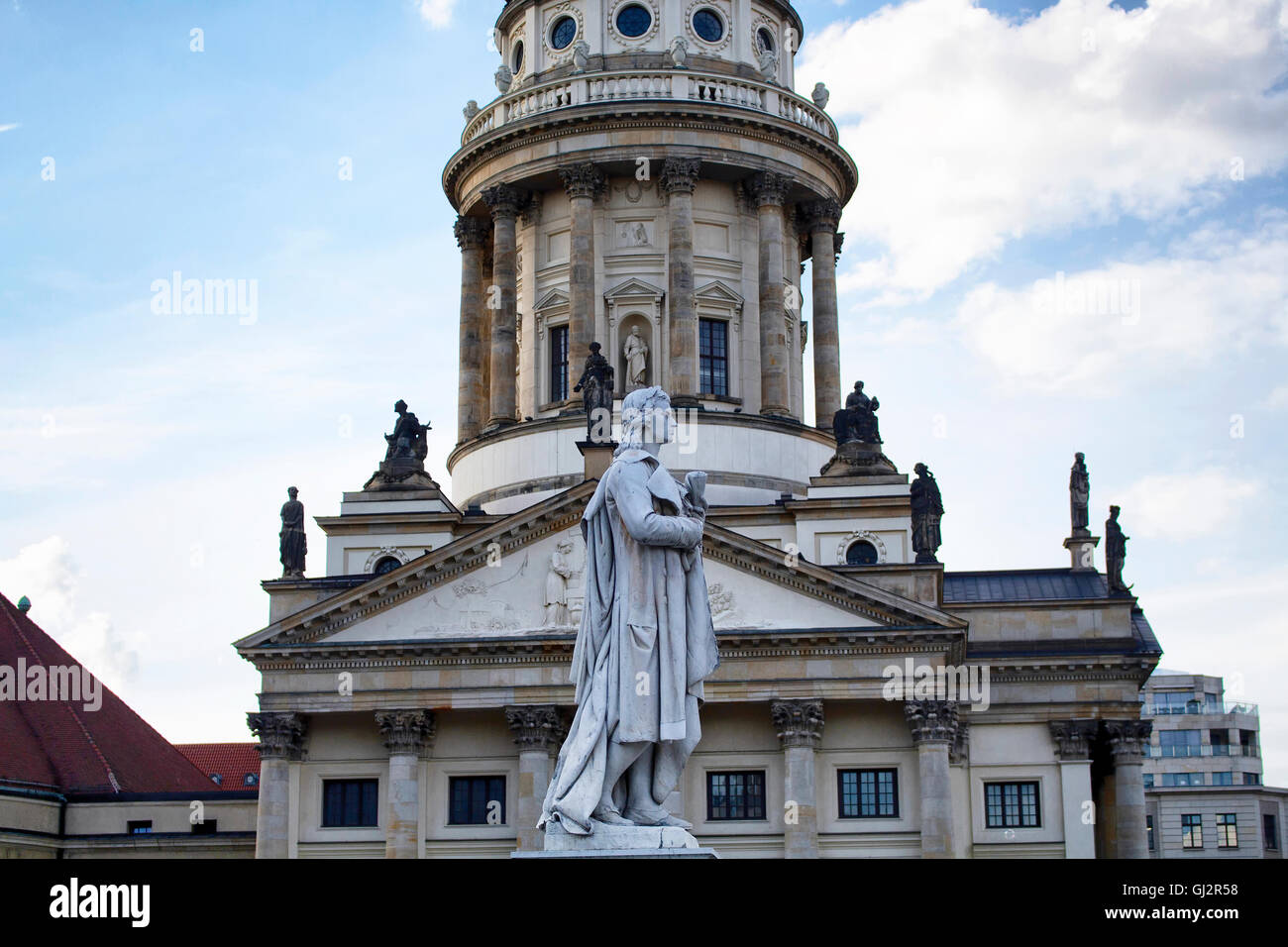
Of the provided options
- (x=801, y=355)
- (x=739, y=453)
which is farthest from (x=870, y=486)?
(x=801, y=355)

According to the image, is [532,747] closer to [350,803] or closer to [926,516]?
[350,803]

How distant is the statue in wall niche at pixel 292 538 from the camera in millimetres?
53500

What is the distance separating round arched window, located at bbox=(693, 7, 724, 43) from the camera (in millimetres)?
65375

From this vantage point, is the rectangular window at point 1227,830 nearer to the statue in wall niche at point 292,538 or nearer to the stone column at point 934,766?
the stone column at point 934,766

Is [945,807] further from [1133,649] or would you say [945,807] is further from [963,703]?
[1133,649]

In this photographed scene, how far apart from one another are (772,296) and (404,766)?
69.8 ft

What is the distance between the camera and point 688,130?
61.7 meters

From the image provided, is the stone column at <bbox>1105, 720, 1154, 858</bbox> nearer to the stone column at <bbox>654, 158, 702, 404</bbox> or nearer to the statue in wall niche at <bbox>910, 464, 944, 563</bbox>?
the statue in wall niche at <bbox>910, 464, 944, 563</bbox>

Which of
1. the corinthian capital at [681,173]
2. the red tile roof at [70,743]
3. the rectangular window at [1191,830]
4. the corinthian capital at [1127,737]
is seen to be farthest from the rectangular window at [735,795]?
the rectangular window at [1191,830]

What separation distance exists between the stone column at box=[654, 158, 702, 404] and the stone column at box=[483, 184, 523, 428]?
5.08m

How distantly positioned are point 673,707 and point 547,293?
171 feet

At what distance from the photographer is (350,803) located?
4972 cm

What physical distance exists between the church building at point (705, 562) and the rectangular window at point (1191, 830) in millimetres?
50466
